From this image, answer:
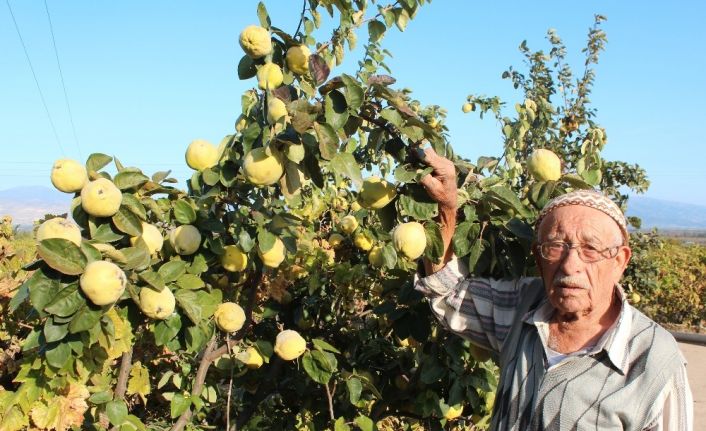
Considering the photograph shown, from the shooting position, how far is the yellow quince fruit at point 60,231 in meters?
1.32

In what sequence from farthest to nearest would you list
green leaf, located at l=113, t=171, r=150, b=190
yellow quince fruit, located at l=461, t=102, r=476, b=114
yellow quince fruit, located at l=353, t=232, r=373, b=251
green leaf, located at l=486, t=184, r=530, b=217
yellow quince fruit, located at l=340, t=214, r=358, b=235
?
yellow quince fruit, located at l=461, t=102, r=476, b=114
yellow quince fruit, located at l=340, t=214, r=358, b=235
yellow quince fruit, located at l=353, t=232, r=373, b=251
green leaf, located at l=486, t=184, r=530, b=217
green leaf, located at l=113, t=171, r=150, b=190

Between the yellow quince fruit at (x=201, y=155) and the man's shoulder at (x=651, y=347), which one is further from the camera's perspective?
the yellow quince fruit at (x=201, y=155)

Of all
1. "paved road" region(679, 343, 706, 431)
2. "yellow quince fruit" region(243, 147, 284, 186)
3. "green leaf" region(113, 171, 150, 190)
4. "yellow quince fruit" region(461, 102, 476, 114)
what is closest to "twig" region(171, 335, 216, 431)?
"green leaf" region(113, 171, 150, 190)

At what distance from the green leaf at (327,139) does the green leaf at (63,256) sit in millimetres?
510

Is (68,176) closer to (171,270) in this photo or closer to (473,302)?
(171,270)

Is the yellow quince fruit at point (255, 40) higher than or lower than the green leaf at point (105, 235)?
higher

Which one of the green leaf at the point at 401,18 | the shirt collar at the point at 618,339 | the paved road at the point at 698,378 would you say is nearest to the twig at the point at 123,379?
the shirt collar at the point at 618,339

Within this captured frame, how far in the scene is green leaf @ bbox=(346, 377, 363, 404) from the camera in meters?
2.01

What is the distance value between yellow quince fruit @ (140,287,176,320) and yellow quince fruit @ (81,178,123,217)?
19 centimetres

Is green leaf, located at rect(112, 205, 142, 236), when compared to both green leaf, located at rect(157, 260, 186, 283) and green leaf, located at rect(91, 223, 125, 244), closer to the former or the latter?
green leaf, located at rect(91, 223, 125, 244)

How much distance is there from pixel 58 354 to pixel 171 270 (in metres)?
0.31

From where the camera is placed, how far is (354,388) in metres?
2.04

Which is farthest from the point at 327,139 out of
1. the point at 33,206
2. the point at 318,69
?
the point at 33,206

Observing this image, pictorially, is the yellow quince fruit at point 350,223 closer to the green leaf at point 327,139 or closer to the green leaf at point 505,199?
the green leaf at point 505,199
